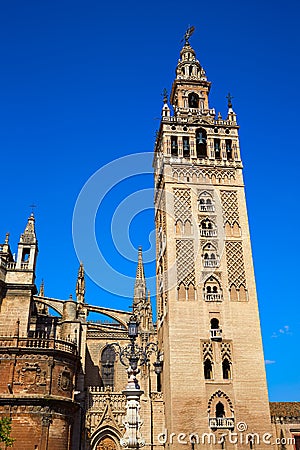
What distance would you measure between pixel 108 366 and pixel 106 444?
22.5 ft

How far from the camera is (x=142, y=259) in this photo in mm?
45438

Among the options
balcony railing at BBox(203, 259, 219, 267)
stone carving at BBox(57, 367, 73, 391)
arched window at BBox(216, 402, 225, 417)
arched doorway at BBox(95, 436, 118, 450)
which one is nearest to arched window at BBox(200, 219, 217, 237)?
balcony railing at BBox(203, 259, 219, 267)

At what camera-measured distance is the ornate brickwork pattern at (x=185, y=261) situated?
33.2 m

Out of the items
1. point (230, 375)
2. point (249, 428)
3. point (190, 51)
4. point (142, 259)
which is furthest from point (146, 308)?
point (190, 51)

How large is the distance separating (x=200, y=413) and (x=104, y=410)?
7.31m

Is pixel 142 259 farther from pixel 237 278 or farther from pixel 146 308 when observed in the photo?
pixel 237 278

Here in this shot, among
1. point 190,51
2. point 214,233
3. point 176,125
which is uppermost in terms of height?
point 190,51

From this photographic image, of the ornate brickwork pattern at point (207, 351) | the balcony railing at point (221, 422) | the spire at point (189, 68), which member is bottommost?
the balcony railing at point (221, 422)

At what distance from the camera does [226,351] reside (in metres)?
31.4

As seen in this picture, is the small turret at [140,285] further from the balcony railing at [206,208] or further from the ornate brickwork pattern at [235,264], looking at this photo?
the balcony railing at [206,208]

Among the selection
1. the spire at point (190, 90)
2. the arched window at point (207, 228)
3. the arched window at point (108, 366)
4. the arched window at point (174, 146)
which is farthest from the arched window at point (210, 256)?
the spire at point (190, 90)

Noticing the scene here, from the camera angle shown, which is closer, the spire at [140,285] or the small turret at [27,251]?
the small turret at [27,251]

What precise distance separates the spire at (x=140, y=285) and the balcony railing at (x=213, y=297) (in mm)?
9757

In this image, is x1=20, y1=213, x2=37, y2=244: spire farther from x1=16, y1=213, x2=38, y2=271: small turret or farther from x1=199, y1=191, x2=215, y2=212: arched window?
x1=199, y1=191, x2=215, y2=212: arched window
